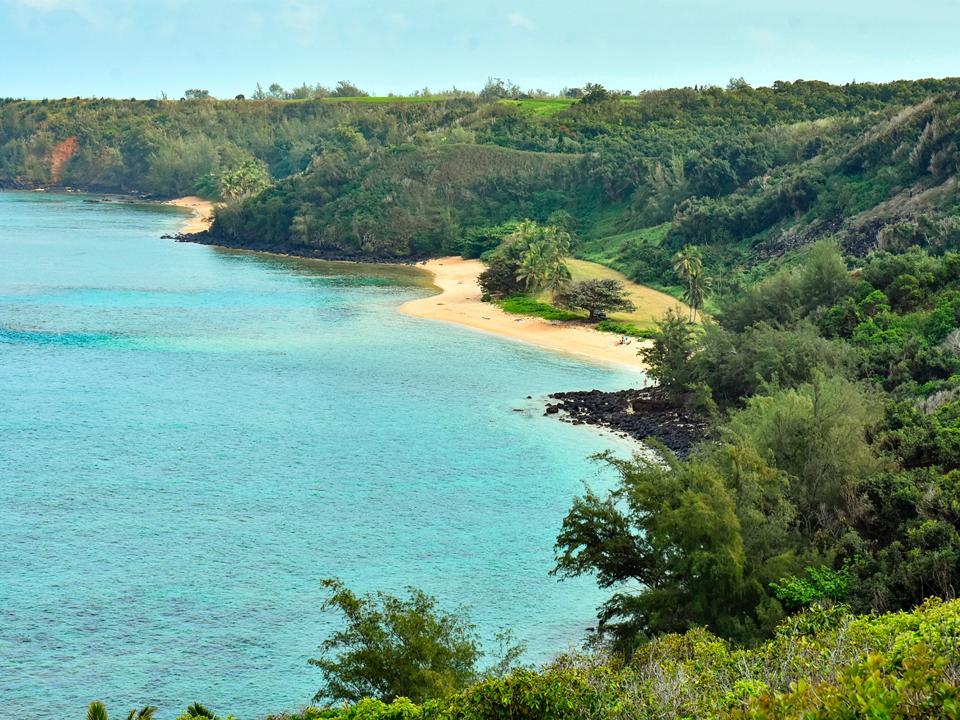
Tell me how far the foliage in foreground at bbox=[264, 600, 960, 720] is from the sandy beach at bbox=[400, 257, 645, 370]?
43680mm

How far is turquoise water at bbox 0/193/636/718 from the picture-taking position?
3186cm

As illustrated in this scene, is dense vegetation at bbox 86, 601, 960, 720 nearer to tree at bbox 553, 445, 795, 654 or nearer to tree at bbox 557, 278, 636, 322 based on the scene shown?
tree at bbox 553, 445, 795, 654

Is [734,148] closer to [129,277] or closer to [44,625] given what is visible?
[129,277]

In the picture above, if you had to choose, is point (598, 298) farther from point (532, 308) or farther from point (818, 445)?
point (818, 445)

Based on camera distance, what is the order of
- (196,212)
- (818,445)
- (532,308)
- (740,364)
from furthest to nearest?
(196,212)
(532,308)
(740,364)
(818,445)

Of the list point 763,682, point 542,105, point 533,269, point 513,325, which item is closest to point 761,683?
point 763,682

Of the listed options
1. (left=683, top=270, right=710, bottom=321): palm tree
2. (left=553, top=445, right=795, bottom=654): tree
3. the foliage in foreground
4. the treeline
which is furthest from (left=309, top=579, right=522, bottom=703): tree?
(left=683, top=270, right=710, bottom=321): palm tree

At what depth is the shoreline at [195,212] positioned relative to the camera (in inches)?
5463

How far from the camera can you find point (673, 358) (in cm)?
5566

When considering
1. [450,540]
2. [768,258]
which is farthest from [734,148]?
[450,540]

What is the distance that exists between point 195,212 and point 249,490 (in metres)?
126

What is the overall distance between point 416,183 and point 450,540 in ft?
303

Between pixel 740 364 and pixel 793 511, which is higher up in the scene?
pixel 740 364

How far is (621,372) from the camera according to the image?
64500mm
